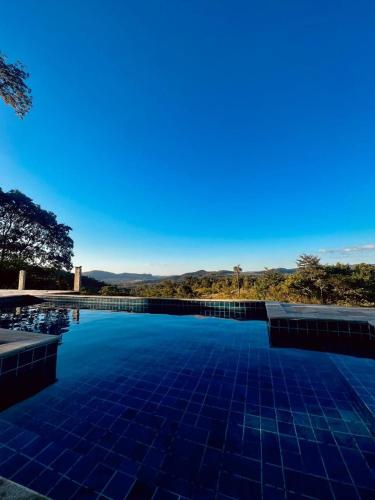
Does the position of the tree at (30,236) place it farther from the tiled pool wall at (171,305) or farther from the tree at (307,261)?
the tree at (307,261)

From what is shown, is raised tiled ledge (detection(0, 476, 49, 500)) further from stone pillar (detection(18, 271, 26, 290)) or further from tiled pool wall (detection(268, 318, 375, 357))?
stone pillar (detection(18, 271, 26, 290))

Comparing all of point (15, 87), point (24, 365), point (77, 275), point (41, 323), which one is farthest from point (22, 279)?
point (24, 365)

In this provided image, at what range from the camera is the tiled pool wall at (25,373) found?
2.29 meters

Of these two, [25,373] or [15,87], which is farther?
[15,87]

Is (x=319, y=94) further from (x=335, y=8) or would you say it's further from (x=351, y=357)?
(x=351, y=357)

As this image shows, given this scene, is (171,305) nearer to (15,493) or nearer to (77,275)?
(77,275)

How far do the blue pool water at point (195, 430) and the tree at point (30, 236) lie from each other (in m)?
15.5

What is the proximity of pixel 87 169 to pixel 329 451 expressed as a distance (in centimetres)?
1254

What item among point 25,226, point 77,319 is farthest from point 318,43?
point 25,226

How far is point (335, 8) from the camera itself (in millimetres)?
5473

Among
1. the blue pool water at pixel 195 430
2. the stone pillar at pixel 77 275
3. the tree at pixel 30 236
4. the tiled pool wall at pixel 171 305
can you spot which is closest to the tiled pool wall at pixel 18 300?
the tiled pool wall at pixel 171 305

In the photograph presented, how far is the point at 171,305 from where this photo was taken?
28.7 ft

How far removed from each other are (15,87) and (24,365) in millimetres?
6095

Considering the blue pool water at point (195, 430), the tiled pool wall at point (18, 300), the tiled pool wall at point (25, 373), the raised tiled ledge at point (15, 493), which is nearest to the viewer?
the raised tiled ledge at point (15, 493)
